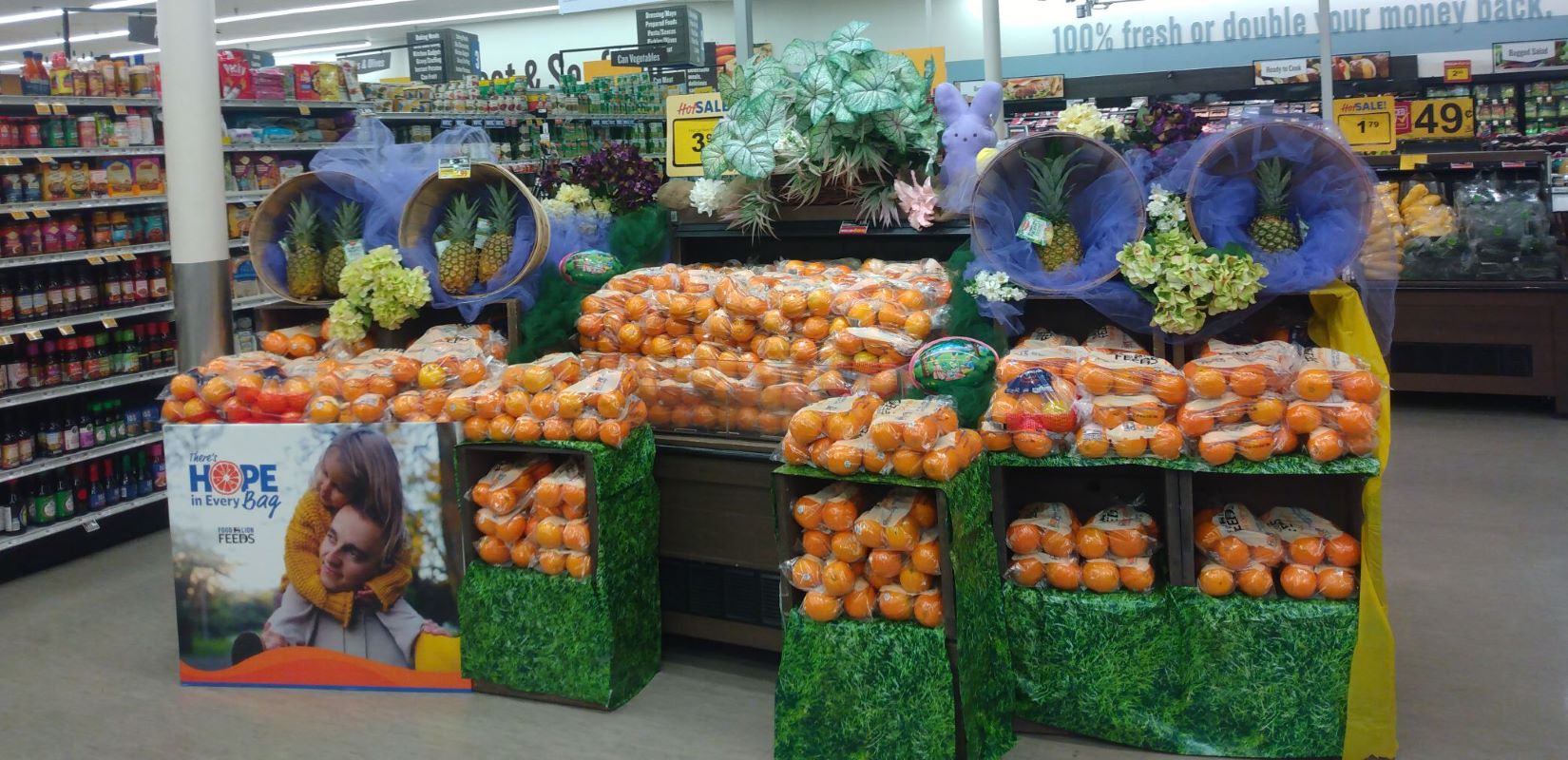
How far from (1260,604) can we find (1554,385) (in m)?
5.09

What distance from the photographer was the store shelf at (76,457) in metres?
5.22

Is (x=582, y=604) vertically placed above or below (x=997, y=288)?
below

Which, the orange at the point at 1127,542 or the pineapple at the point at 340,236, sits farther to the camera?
the pineapple at the point at 340,236

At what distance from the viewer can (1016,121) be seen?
10.9 metres

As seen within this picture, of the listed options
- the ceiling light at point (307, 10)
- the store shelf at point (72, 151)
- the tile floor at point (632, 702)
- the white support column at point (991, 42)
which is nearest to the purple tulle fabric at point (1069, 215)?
the tile floor at point (632, 702)

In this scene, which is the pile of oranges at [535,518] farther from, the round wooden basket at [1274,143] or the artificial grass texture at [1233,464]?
the round wooden basket at [1274,143]

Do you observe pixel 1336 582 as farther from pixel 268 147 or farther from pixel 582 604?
pixel 268 147

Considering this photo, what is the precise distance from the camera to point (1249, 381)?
120 inches

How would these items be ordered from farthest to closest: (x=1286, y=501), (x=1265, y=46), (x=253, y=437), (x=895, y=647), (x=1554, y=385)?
(x=1265, y=46) < (x=1554, y=385) < (x=253, y=437) < (x=1286, y=501) < (x=895, y=647)

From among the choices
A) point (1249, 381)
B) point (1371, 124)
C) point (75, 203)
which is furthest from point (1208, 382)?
point (1371, 124)

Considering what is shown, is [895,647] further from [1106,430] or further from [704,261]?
[704,261]

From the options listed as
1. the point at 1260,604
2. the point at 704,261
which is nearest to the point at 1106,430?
the point at 1260,604

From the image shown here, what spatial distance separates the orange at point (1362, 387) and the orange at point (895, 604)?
121 cm

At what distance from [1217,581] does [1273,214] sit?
1.13m
